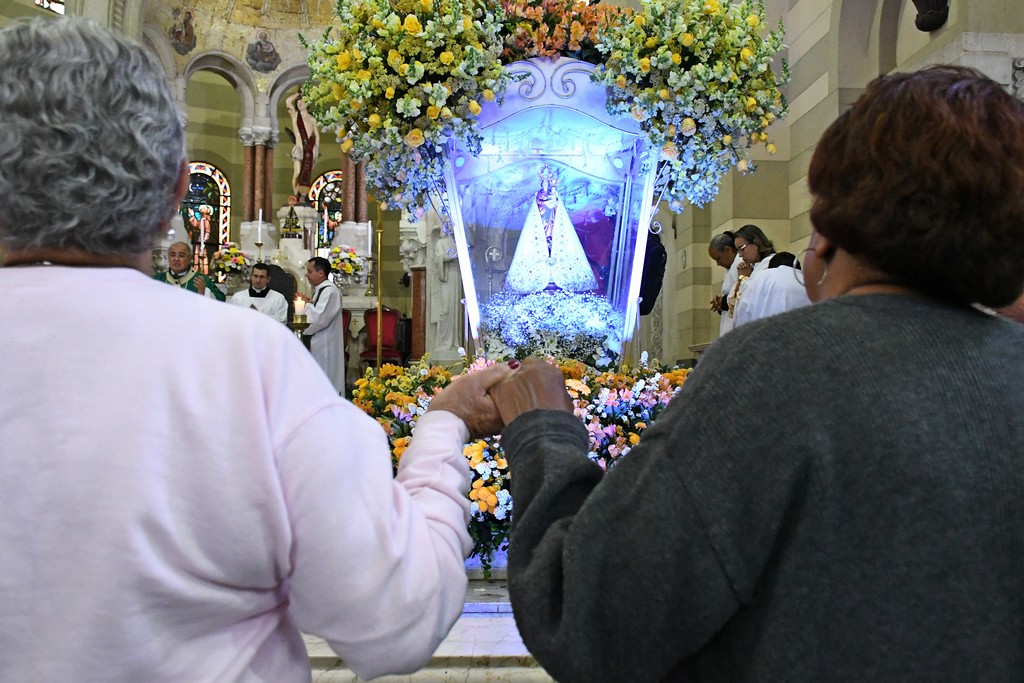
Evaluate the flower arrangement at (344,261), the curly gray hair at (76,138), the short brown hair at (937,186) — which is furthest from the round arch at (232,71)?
the short brown hair at (937,186)

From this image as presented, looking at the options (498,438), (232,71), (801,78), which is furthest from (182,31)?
(498,438)

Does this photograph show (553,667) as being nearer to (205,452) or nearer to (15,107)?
(205,452)

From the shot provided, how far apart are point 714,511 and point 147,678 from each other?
23.8 inches

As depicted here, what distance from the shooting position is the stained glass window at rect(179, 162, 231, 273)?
19.0 metres

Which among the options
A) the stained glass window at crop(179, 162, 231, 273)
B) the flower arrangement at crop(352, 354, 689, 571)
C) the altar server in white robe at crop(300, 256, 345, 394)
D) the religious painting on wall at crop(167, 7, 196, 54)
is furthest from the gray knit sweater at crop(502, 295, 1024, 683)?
the stained glass window at crop(179, 162, 231, 273)

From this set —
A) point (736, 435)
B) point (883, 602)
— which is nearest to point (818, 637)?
point (883, 602)

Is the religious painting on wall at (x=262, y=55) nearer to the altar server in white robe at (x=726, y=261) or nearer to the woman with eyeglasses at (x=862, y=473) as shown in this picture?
the altar server in white robe at (x=726, y=261)

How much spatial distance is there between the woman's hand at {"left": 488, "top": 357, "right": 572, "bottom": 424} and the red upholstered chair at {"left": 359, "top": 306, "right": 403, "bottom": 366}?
1211 cm

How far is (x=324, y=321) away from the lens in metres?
8.34

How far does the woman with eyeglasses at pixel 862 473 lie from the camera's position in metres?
0.89

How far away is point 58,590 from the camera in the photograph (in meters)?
0.89

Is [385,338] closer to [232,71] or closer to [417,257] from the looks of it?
[417,257]

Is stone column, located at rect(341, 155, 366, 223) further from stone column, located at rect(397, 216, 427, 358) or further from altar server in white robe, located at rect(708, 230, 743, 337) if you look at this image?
altar server in white robe, located at rect(708, 230, 743, 337)

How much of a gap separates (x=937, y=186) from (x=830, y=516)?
36 cm
